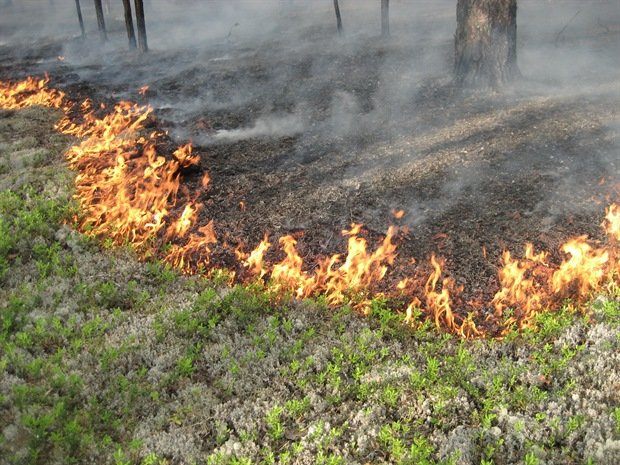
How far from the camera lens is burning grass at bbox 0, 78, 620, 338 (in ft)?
19.6

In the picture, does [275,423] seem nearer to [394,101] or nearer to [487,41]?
[394,101]

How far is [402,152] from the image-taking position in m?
9.79

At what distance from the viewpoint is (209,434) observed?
181 inches

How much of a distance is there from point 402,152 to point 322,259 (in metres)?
3.81

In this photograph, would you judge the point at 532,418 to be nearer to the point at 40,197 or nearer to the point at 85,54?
the point at 40,197

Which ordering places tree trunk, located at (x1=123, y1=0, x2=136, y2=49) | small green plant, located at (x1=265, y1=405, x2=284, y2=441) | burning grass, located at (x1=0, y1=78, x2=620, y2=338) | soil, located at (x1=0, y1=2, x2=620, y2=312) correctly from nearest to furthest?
small green plant, located at (x1=265, y1=405, x2=284, y2=441), burning grass, located at (x1=0, y1=78, x2=620, y2=338), soil, located at (x1=0, y1=2, x2=620, y2=312), tree trunk, located at (x1=123, y1=0, x2=136, y2=49)

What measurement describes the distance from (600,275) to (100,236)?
716 cm

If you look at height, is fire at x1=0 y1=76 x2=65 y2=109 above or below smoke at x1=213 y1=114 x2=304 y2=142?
above

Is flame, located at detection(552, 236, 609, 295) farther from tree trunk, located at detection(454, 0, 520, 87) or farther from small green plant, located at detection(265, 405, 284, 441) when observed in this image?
tree trunk, located at detection(454, 0, 520, 87)

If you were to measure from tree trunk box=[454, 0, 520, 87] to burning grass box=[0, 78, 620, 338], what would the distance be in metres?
6.24

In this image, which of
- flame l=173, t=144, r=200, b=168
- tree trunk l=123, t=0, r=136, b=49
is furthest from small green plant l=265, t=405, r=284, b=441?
tree trunk l=123, t=0, r=136, b=49

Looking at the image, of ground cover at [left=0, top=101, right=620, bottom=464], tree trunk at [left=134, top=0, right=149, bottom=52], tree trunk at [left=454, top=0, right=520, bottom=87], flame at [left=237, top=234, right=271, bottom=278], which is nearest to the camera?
ground cover at [left=0, top=101, right=620, bottom=464]

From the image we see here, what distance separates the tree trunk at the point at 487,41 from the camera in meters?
11.9

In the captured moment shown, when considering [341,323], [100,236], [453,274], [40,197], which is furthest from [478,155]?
[40,197]
